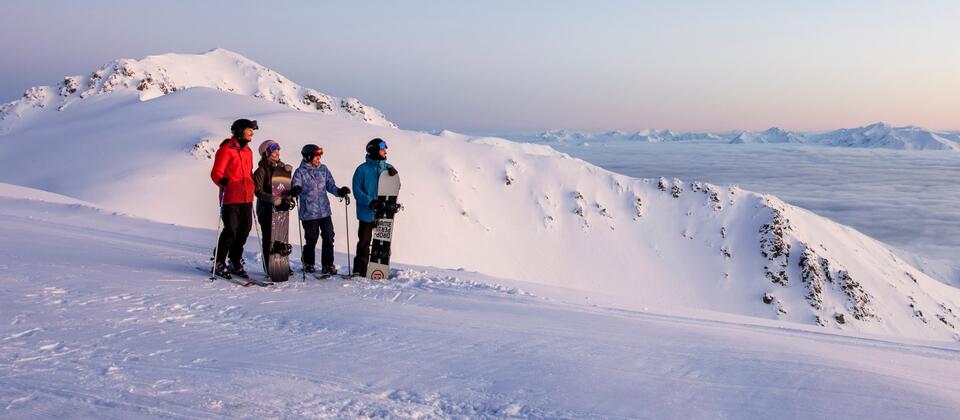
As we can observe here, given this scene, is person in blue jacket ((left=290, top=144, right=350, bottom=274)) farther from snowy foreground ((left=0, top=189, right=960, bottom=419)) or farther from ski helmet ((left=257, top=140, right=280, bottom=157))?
snowy foreground ((left=0, top=189, right=960, bottom=419))

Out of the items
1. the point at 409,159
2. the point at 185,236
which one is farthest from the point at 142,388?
the point at 409,159

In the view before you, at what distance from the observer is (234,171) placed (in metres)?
8.52

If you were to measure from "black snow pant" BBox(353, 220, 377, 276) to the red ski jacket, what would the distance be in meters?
1.93

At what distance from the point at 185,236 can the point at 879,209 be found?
778 ft

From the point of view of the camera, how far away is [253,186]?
29.0 feet

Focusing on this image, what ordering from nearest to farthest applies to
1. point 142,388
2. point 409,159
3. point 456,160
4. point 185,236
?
point 142,388 → point 185,236 → point 409,159 → point 456,160

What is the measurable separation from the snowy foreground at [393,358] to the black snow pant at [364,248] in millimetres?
826

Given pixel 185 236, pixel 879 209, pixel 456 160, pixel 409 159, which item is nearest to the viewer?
pixel 185 236

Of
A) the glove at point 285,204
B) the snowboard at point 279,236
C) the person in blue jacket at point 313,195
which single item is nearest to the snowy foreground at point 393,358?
the snowboard at point 279,236

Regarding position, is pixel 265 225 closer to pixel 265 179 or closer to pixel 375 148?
pixel 265 179

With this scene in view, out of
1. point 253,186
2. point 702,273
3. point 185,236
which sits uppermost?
point 253,186

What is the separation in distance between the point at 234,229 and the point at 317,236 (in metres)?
1.45

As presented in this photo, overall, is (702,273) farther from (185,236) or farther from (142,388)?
(142,388)

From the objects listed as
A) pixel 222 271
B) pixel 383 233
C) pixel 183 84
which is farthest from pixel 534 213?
pixel 183 84
